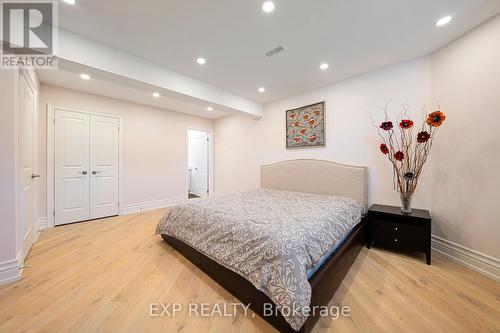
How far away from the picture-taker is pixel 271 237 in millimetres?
1374

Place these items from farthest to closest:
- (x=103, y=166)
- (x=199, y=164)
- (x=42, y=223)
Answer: (x=199, y=164) → (x=103, y=166) → (x=42, y=223)

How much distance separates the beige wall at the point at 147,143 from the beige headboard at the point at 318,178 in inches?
93.2

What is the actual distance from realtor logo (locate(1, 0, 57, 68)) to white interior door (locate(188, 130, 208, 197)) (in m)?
3.74

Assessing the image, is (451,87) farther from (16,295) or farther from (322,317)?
(16,295)

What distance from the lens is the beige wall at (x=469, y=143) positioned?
1.79 m

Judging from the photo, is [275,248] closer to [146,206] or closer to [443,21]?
[443,21]

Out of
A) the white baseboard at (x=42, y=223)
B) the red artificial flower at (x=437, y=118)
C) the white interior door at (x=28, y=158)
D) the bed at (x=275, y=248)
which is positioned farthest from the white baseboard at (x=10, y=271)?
the red artificial flower at (x=437, y=118)

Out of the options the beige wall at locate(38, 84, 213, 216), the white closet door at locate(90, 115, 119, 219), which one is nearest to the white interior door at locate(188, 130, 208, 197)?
the beige wall at locate(38, 84, 213, 216)

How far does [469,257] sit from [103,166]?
5648mm

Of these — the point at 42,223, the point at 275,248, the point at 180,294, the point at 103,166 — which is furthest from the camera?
the point at 103,166

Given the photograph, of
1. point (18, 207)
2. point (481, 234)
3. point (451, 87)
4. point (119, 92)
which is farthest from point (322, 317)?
point (119, 92)

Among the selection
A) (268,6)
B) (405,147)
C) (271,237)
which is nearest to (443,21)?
(405,147)

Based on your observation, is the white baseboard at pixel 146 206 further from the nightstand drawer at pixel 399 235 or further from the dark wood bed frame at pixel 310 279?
the nightstand drawer at pixel 399 235

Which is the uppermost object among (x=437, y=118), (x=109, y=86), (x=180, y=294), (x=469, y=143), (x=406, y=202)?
(x=109, y=86)
